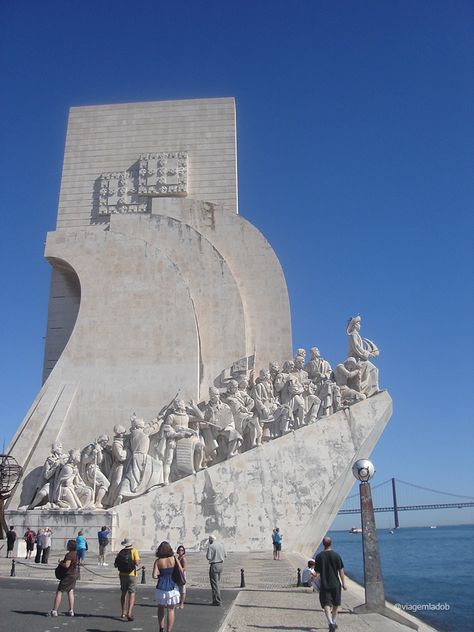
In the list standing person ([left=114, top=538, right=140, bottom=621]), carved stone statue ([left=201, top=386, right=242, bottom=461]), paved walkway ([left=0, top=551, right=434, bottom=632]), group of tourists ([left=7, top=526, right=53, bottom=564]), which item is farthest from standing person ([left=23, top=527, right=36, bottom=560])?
standing person ([left=114, top=538, right=140, bottom=621])

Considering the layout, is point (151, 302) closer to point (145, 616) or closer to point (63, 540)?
point (63, 540)

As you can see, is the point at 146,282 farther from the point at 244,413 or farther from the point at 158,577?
the point at 158,577

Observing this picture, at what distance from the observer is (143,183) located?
15.3 meters

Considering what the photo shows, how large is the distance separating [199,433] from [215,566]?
584 centimetres

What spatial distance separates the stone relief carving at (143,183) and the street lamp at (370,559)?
11097mm

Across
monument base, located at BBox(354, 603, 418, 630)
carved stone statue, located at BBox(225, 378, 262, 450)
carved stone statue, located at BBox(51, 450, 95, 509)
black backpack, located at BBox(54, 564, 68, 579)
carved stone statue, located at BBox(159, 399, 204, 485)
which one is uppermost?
carved stone statue, located at BBox(225, 378, 262, 450)

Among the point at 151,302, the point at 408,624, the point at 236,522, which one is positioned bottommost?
the point at 408,624

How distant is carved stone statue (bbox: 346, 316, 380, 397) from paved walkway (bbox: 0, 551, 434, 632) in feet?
11.9

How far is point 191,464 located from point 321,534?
256 centimetres

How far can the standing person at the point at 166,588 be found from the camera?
387 cm

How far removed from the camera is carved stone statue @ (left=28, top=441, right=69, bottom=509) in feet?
34.2

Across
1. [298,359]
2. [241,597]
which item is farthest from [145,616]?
[298,359]

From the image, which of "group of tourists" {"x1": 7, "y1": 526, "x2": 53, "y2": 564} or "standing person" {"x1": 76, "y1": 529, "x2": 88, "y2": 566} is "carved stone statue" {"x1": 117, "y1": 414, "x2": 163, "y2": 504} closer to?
"group of tourists" {"x1": 7, "y1": 526, "x2": 53, "y2": 564}

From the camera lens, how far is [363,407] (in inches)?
417
